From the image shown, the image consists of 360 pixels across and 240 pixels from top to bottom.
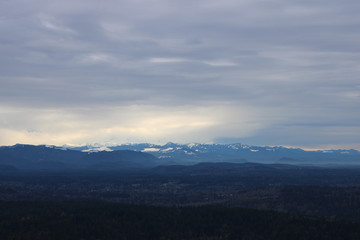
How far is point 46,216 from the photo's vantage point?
16400 cm

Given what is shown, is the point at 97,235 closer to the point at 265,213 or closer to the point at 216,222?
the point at 216,222

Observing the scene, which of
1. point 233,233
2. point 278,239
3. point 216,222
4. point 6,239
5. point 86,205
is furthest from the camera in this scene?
point 86,205

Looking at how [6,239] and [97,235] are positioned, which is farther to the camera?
[97,235]

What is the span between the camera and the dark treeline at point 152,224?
506 ft

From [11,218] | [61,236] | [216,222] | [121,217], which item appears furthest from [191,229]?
[11,218]

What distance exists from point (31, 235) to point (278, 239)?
77.0 metres

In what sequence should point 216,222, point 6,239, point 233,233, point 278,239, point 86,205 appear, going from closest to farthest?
point 6,239, point 278,239, point 233,233, point 216,222, point 86,205

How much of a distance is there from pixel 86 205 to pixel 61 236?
42.9 m

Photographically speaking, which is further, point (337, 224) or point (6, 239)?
point (337, 224)

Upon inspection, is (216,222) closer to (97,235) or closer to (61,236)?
(97,235)

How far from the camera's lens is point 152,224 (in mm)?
170125

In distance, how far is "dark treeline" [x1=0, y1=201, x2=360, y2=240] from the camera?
154 metres

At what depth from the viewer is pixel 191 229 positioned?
559ft

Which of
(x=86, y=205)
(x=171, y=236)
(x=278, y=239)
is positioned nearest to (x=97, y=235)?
(x=171, y=236)
